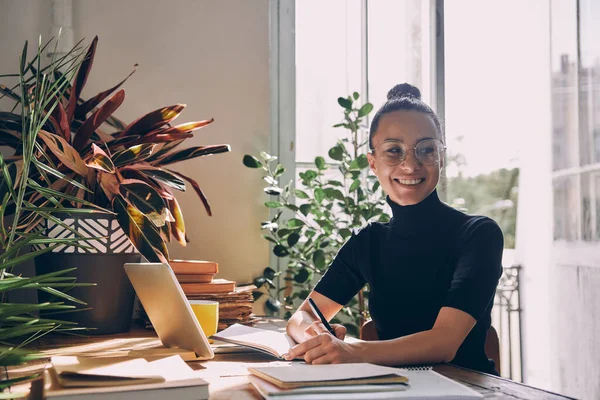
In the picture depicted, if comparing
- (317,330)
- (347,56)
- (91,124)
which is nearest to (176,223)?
(91,124)

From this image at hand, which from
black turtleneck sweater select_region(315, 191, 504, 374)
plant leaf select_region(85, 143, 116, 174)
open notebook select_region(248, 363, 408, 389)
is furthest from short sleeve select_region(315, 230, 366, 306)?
open notebook select_region(248, 363, 408, 389)

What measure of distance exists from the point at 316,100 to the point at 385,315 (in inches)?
44.1

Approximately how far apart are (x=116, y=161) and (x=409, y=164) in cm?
78

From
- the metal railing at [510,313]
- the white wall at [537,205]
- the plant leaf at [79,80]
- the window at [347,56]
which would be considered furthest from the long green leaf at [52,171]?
the metal railing at [510,313]

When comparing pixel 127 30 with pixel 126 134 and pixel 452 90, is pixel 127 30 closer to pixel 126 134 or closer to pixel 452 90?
pixel 126 134

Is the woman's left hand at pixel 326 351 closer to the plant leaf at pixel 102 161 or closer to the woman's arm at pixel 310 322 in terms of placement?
the woman's arm at pixel 310 322

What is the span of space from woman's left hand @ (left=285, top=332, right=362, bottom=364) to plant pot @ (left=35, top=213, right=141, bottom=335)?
617 mm

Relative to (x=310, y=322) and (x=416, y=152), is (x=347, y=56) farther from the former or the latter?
(x=310, y=322)

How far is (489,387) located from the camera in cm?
99

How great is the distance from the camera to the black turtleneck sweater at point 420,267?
1.47 meters

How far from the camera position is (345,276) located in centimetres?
176

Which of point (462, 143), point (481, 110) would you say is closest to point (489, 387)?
point (481, 110)

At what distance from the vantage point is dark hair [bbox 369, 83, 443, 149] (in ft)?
5.47

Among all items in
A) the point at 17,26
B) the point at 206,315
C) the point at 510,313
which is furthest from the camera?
the point at 510,313
